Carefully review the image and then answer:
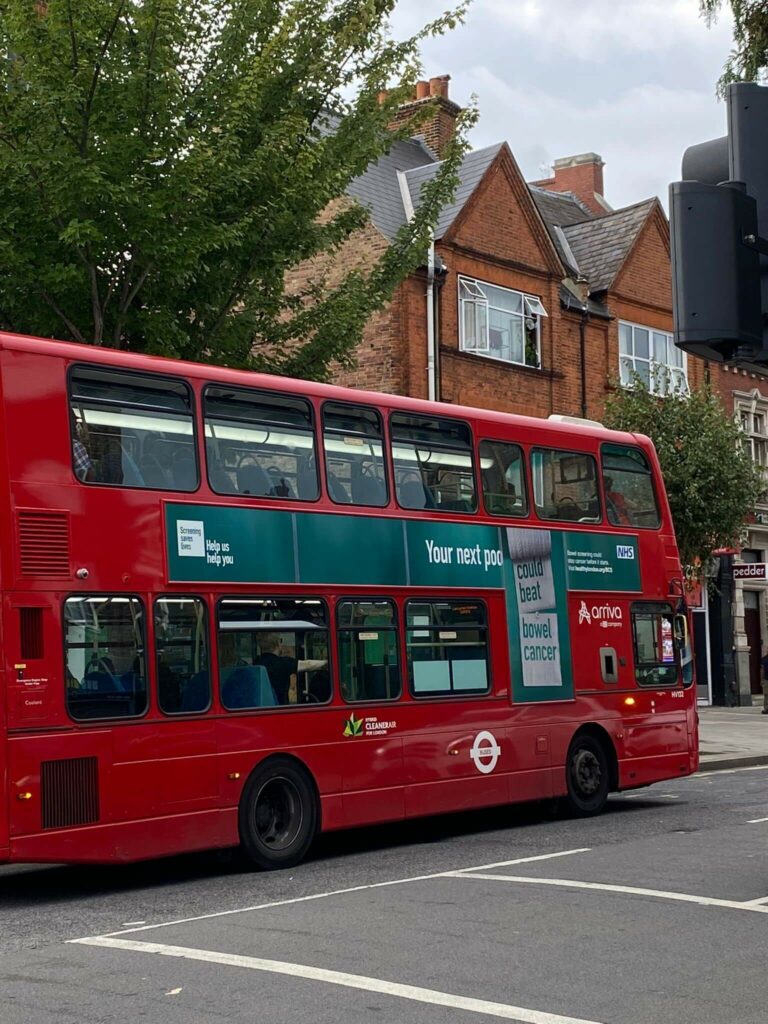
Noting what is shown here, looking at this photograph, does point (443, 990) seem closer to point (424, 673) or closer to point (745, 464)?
point (424, 673)

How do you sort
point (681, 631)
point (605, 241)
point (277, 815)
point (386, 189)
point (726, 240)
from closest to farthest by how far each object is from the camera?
point (726, 240) → point (277, 815) → point (681, 631) → point (386, 189) → point (605, 241)

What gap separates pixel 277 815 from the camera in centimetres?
1266

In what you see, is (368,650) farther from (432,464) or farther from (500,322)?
(500,322)

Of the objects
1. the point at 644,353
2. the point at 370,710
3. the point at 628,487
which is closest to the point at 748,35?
the point at 628,487

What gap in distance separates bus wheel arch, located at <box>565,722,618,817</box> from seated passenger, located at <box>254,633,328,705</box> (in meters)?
4.25

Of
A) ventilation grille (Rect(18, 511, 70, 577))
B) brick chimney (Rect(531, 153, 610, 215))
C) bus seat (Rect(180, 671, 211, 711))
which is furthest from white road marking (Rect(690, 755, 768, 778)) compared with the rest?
brick chimney (Rect(531, 153, 610, 215))

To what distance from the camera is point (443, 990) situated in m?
7.22

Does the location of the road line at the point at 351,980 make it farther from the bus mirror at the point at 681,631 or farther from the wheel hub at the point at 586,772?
the bus mirror at the point at 681,631

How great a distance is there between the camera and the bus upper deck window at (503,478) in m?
15.0

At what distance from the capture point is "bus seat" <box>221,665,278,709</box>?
12.2m

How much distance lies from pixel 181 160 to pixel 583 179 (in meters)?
34.0

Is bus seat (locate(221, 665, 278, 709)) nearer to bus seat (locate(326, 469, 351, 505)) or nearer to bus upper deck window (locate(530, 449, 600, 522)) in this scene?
bus seat (locate(326, 469, 351, 505))

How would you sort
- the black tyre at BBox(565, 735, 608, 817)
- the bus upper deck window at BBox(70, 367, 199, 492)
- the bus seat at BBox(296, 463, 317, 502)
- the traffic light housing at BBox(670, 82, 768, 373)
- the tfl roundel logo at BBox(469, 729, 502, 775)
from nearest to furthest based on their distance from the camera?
the traffic light housing at BBox(670, 82, 768, 373) < the bus upper deck window at BBox(70, 367, 199, 492) < the bus seat at BBox(296, 463, 317, 502) < the tfl roundel logo at BBox(469, 729, 502, 775) < the black tyre at BBox(565, 735, 608, 817)

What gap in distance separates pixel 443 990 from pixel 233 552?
560 cm
